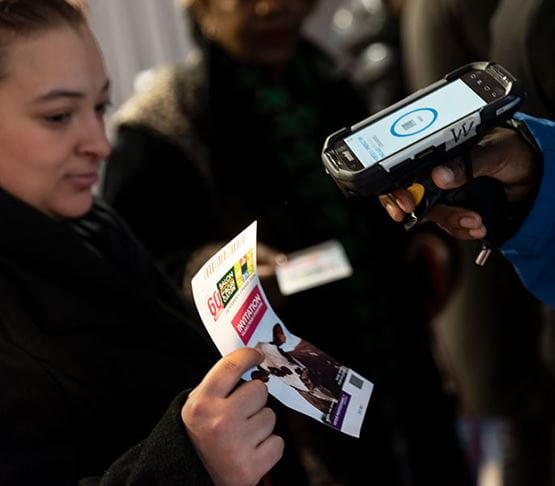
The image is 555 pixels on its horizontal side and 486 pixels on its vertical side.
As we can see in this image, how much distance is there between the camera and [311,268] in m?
1.60

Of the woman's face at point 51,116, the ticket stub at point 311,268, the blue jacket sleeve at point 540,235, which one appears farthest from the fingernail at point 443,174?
the ticket stub at point 311,268

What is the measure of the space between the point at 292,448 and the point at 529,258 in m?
0.36

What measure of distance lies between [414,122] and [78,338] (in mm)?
412

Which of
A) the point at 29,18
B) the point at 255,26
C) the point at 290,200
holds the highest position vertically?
the point at 29,18

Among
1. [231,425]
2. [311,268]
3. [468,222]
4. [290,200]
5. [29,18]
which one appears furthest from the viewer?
[290,200]

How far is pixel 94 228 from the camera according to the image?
1.17 m

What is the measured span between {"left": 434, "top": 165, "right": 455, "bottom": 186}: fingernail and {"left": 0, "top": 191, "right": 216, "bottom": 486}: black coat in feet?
1.01

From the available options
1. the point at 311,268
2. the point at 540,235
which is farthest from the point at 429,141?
the point at 311,268

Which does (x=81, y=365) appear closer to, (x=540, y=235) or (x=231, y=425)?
(x=231, y=425)

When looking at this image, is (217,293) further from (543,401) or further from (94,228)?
(543,401)

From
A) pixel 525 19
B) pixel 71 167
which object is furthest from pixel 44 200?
pixel 525 19

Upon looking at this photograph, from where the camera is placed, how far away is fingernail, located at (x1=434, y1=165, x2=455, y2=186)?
0.81 metres

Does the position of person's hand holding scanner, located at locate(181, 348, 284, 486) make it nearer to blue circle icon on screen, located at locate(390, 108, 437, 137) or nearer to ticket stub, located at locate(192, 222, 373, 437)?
ticket stub, located at locate(192, 222, 373, 437)

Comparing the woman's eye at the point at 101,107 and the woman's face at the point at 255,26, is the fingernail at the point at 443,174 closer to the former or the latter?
the woman's eye at the point at 101,107
